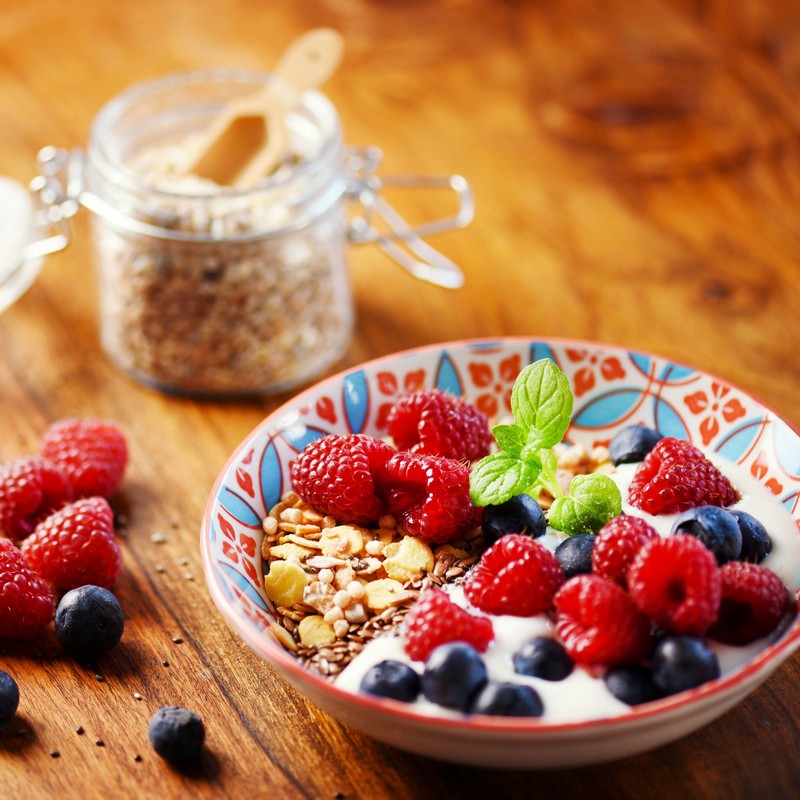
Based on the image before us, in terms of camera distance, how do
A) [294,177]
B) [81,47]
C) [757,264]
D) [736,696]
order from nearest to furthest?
[736,696], [294,177], [757,264], [81,47]

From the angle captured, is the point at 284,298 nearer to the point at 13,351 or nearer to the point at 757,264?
the point at 13,351

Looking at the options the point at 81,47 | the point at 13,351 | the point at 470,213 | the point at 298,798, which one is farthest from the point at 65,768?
the point at 81,47

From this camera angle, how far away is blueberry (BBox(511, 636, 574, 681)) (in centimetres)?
102

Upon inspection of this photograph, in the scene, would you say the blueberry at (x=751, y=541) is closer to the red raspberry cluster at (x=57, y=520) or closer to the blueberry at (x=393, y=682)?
the blueberry at (x=393, y=682)

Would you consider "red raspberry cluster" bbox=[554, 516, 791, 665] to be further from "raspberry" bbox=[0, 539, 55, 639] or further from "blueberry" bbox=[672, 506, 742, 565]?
"raspberry" bbox=[0, 539, 55, 639]

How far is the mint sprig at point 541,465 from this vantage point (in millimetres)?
1181

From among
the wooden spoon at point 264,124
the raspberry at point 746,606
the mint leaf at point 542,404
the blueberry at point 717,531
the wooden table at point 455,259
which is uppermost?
the wooden spoon at point 264,124

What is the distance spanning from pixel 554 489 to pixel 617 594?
0.21 meters

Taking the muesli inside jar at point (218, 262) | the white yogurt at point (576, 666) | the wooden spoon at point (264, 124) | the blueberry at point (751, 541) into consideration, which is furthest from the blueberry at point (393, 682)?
the wooden spoon at point (264, 124)

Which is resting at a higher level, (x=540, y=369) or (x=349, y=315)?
(x=540, y=369)

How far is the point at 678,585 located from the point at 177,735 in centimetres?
48

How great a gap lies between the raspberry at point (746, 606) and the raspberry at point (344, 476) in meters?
0.37

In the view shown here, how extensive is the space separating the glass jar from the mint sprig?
1.55 feet

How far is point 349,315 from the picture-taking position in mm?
1746
